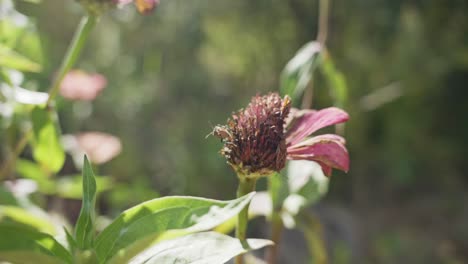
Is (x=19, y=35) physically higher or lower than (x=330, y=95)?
higher

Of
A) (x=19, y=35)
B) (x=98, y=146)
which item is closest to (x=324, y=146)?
(x=19, y=35)

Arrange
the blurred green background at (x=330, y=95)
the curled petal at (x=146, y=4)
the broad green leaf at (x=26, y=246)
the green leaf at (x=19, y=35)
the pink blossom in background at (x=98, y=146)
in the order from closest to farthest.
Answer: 1. the broad green leaf at (x=26, y=246)
2. the curled petal at (x=146, y=4)
3. the green leaf at (x=19, y=35)
4. the pink blossom in background at (x=98, y=146)
5. the blurred green background at (x=330, y=95)

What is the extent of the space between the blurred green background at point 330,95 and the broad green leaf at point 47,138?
2.56 feet

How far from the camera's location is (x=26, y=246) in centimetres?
21

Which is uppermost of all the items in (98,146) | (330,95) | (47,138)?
(47,138)

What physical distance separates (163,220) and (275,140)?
0.24ft

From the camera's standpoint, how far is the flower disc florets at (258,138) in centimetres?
27

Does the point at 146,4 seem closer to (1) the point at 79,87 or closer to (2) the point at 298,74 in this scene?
(2) the point at 298,74

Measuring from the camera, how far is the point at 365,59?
129cm

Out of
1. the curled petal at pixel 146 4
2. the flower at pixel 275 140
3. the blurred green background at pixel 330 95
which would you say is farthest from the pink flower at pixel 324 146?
the blurred green background at pixel 330 95

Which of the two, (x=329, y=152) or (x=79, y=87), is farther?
(x=79, y=87)

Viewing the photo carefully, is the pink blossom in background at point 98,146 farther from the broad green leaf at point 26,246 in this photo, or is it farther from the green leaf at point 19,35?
the broad green leaf at point 26,246

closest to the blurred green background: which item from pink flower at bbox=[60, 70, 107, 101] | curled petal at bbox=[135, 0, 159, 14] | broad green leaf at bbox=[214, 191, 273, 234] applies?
pink flower at bbox=[60, 70, 107, 101]

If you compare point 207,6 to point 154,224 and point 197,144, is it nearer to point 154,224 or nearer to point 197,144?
point 197,144
